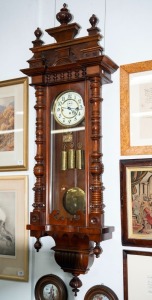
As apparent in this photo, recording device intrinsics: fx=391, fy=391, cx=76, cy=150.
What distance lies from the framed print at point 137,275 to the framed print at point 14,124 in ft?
2.14

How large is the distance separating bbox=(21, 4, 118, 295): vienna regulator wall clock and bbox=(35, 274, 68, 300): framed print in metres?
0.07

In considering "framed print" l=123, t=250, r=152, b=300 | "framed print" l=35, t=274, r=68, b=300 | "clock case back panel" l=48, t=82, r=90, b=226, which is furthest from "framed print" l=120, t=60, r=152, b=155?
"framed print" l=35, t=274, r=68, b=300

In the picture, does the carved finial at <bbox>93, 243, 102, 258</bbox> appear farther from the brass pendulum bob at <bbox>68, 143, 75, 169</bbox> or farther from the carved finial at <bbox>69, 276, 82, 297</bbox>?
the brass pendulum bob at <bbox>68, 143, 75, 169</bbox>

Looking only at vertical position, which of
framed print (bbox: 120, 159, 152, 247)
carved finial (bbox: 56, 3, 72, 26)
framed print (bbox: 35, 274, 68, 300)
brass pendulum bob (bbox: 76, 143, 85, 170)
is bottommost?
framed print (bbox: 35, 274, 68, 300)

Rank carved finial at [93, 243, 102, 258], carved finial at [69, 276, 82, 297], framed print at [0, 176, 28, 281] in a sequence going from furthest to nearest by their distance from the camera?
framed print at [0, 176, 28, 281] → carved finial at [69, 276, 82, 297] → carved finial at [93, 243, 102, 258]

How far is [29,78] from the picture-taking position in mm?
1893

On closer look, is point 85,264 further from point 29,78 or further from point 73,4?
point 73,4

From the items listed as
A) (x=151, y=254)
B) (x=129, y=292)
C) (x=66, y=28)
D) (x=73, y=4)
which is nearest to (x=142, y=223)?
(x=151, y=254)

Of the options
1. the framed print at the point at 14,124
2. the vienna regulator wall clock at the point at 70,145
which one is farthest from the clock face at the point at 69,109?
the framed print at the point at 14,124

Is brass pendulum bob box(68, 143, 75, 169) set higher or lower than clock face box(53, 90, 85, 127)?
lower

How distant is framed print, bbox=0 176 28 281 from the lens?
6.02 ft

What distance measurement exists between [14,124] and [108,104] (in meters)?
0.50

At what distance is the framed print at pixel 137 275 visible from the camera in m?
1.54

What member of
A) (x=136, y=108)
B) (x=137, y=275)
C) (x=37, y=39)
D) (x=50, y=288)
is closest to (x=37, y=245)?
(x=50, y=288)
